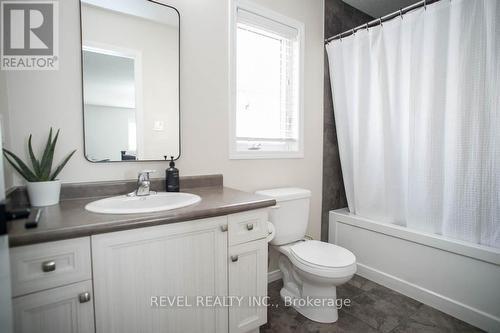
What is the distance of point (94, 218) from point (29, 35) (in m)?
0.95

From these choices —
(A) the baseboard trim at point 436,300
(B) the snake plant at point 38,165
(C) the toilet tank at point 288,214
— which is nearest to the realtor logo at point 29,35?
(B) the snake plant at point 38,165

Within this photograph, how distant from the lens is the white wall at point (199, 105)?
118 centimetres

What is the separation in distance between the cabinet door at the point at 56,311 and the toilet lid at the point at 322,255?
1141 millimetres

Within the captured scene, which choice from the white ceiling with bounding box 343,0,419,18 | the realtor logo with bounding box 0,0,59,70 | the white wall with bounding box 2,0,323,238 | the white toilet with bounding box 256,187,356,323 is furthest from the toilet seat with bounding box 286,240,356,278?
the white ceiling with bounding box 343,0,419,18

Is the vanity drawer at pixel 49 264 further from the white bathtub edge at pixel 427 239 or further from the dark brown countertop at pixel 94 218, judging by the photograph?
the white bathtub edge at pixel 427 239

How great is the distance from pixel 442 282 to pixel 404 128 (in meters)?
1.10

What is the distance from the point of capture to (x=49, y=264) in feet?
2.64

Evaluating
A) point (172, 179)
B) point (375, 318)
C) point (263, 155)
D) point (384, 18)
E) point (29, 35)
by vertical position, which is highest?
point (384, 18)

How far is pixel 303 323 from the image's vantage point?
1579mm

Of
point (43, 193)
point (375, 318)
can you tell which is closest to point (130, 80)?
point (43, 193)

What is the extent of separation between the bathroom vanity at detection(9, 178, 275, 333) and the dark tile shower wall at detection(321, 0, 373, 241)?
49.6 inches

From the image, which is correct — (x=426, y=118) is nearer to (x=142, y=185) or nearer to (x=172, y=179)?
(x=172, y=179)

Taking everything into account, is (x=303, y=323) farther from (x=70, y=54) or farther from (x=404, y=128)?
(x=70, y=54)

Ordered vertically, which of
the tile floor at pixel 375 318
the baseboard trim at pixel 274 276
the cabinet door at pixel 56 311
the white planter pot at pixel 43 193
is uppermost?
the white planter pot at pixel 43 193
